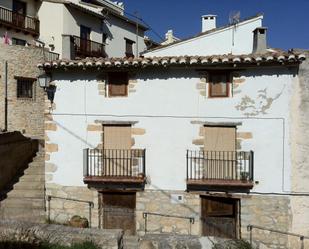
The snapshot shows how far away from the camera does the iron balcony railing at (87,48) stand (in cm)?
2797

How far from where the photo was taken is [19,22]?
26281 mm

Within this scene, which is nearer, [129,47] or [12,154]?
[12,154]

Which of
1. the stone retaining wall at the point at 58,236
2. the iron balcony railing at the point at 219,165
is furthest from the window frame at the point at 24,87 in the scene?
the stone retaining wall at the point at 58,236

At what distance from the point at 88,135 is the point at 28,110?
9.32 metres

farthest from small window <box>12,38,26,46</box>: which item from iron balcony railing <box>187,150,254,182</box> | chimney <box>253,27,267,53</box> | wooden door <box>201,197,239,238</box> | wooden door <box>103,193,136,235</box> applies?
wooden door <box>201,197,239,238</box>

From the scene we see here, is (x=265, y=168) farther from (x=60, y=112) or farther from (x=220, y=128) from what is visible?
(x=60, y=112)

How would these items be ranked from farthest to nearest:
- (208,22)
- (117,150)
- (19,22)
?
1. (19,22)
2. (208,22)
3. (117,150)

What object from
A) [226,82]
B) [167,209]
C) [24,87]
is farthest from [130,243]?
[24,87]

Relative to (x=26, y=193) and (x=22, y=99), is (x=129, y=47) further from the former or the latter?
(x=26, y=193)

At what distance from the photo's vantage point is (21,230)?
336 inches

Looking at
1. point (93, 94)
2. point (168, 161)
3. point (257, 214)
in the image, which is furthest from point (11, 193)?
point (257, 214)

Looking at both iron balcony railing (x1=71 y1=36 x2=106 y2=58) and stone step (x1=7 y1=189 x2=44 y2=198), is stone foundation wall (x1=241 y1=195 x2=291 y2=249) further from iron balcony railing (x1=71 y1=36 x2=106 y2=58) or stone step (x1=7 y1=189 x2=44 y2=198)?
iron balcony railing (x1=71 y1=36 x2=106 y2=58)

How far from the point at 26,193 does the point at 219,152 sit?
6394mm

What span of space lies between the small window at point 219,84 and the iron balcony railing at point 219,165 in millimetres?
1774
